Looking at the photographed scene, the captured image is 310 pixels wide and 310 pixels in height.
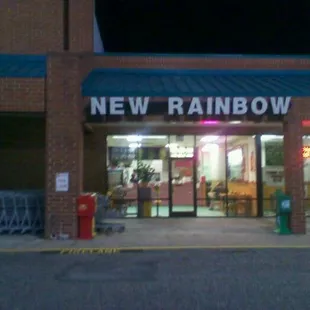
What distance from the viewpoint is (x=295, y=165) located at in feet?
46.2

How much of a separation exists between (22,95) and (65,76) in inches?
69.6

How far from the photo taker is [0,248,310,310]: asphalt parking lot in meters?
6.81

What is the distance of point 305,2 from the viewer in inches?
854

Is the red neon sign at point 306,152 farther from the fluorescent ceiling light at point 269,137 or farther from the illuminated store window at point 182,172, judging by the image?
the illuminated store window at point 182,172

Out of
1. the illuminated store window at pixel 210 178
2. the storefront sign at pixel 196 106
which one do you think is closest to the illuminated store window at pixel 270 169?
the illuminated store window at pixel 210 178

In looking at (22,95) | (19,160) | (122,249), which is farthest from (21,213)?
(19,160)

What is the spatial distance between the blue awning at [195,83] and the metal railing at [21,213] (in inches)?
135

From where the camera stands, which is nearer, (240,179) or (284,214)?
(284,214)

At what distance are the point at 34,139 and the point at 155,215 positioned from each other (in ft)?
17.3

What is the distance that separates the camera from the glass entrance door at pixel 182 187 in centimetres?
1819

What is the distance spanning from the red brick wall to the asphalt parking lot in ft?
16.4

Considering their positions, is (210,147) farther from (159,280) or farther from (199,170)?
(159,280)

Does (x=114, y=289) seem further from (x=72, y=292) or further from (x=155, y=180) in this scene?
(x=155, y=180)

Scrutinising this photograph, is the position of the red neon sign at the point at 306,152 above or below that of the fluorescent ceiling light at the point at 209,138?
below
